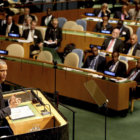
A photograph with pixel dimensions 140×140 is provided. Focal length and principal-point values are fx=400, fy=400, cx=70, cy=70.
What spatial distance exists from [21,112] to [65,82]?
10.5 feet

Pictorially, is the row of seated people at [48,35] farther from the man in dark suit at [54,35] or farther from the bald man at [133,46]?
the bald man at [133,46]

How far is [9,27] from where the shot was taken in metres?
11.1

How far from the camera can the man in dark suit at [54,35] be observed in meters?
10.3

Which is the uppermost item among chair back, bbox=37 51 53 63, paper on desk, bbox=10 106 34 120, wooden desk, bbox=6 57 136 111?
paper on desk, bbox=10 106 34 120

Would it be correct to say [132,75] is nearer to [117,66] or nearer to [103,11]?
[117,66]

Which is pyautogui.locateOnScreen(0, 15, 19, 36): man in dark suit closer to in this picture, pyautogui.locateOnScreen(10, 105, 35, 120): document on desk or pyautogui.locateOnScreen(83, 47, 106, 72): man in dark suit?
pyautogui.locateOnScreen(83, 47, 106, 72): man in dark suit

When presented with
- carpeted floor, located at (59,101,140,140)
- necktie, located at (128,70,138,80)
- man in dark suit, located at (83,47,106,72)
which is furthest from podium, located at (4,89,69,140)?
man in dark suit, located at (83,47,106,72)

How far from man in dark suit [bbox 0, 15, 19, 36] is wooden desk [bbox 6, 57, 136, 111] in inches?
106

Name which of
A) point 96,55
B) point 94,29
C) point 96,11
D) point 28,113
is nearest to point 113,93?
point 96,55

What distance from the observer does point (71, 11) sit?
1430 centimetres

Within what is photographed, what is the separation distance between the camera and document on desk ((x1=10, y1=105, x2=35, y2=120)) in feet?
14.5

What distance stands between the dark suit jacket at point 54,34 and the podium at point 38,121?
5.53 meters

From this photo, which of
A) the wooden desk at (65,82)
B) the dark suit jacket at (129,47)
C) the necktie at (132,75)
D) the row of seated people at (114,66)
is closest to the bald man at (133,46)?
the dark suit jacket at (129,47)

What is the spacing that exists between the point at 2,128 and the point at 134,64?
4.51 meters
